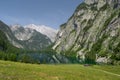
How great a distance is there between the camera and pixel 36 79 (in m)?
44.3

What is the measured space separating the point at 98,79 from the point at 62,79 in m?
13.3

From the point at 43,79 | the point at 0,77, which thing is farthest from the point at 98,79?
the point at 0,77

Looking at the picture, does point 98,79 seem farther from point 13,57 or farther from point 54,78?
point 13,57

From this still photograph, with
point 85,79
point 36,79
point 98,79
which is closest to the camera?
point 36,79

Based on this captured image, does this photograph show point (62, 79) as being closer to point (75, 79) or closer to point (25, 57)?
point (75, 79)

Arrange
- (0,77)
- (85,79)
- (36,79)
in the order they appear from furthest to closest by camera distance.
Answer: (85,79)
(36,79)
(0,77)

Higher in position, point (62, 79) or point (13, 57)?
point (13, 57)

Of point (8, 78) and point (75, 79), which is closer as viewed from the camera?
point (8, 78)

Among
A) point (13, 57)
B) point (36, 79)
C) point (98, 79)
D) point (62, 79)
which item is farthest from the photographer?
point (13, 57)

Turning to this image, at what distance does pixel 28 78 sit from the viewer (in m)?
44.3

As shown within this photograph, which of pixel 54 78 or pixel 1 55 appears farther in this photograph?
pixel 1 55

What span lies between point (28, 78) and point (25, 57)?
326 feet

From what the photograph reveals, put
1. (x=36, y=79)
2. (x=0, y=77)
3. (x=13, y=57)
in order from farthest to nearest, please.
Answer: (x=13, y=57) < (x=36, y=79) < (x=0, y=77)

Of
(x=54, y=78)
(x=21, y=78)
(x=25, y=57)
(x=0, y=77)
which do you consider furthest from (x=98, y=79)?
(x=25, y=57)
